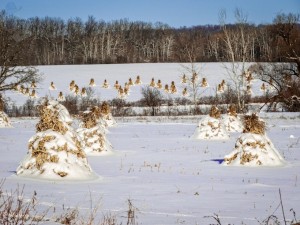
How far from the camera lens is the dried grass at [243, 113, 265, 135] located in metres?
14.0

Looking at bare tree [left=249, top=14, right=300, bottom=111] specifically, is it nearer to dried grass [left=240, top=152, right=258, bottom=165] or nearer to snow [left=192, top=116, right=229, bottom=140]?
dried grass [left=240, top=152, right=258, bottom=165]

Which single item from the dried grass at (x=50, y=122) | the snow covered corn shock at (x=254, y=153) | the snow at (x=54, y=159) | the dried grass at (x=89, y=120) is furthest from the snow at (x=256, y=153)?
the dried grass at (x=89, y=120)

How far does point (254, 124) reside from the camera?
46.2ft

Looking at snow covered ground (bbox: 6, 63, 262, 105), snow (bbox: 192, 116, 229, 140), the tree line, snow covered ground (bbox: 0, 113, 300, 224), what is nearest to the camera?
snow covered ground (bbox: 0, 113, 300, 224)

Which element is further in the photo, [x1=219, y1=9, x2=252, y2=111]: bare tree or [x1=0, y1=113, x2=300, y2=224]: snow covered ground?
[x1=219, y1=9, x2=252, y2=111]: bare tree

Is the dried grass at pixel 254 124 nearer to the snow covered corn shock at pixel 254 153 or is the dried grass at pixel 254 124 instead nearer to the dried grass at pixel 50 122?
the snow covered corn shock at pixel 254 153

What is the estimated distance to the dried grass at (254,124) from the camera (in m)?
14.0

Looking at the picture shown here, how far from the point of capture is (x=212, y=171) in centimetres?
1253

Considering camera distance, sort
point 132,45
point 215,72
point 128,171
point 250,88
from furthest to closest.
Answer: point 132,45 < point 215,72 < point 250,88 < point 128,171

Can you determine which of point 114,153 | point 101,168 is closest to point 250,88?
point 114,153

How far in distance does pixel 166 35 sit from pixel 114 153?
10258 centimetres

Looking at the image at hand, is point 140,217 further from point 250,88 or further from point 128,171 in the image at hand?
point 250,88

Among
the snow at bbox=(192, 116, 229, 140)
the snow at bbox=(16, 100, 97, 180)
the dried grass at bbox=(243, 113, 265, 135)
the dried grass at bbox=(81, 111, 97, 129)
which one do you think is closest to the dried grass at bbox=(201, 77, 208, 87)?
the snow at bbox=(192, 116, 229, 140)

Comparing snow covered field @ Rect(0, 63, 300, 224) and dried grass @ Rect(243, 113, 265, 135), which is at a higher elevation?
dried grass @ Rect(243, 113, 265, 135)
